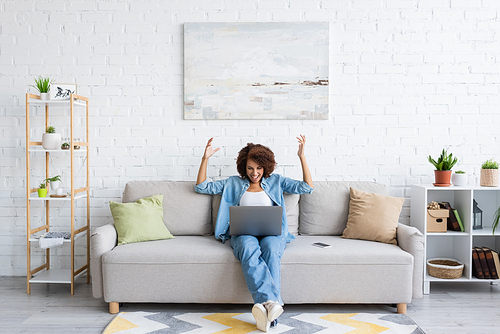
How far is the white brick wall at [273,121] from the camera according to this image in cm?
319

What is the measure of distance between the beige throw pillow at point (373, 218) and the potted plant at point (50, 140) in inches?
90.1

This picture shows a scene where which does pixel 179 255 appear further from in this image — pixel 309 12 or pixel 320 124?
pixel 309 12

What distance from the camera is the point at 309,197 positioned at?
3.01 m

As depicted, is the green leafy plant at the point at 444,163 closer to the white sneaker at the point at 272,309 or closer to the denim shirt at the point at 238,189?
the denim shirt at the point at 238,189

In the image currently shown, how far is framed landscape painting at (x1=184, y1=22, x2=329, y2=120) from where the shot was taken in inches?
125

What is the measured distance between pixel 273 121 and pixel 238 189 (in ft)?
2.34

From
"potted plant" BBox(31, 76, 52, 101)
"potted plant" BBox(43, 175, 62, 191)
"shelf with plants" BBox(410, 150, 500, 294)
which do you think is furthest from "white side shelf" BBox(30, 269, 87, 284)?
"shelf with plants" BBox(410, 150, 500, 294)

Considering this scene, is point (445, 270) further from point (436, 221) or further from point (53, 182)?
point (53, 182)

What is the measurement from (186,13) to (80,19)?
90 centimetres

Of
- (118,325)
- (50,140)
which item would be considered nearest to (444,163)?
(118,325)

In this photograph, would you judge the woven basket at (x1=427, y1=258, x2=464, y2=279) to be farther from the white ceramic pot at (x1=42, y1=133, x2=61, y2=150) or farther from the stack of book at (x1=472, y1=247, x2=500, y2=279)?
the white ceramic pot at (x1=42, y1=133, x2=61, y2=150)

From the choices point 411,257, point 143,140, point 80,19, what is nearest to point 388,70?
point 411,257

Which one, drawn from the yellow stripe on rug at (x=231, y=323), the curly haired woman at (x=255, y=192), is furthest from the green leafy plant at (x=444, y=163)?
the yellow stripe on rug at (x=231, y=323)

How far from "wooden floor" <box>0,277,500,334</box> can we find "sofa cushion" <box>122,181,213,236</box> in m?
0.58
